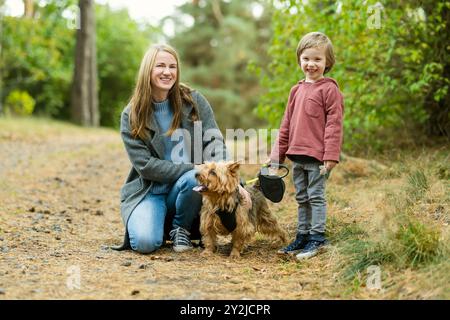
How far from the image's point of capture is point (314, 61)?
4.53 metres

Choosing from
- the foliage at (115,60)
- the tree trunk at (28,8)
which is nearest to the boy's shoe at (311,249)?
the tree trunk at (28,8)

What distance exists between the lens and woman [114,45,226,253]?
4.84 meters

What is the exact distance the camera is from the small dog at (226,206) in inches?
172

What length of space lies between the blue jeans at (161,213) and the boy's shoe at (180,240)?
0.05 meters

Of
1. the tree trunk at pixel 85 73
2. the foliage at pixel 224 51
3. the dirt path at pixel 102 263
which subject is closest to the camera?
the dirt path at pixel 102 263

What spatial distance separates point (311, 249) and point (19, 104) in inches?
604

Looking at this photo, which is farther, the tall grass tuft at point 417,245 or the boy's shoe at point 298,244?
the boy's shoe at point 298,244

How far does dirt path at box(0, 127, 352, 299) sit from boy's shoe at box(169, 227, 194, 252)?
Result: 0.31ft

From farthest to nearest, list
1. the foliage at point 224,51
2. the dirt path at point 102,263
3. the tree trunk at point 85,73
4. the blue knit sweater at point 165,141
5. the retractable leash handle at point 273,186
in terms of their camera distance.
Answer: the foliage at point 224,51, the tree trunk at point 85,73, the blue knit sweater at point 165,141, the retractable leash handle at point 273,186, the dirt path at point 102,263

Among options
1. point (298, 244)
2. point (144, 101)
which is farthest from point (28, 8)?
→ point (298, 244)

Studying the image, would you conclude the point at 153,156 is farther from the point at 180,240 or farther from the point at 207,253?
the point at 207,253

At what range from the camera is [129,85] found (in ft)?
72.6

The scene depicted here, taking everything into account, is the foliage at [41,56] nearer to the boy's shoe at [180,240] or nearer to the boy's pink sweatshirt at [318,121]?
the boy's shoe at [180,240]

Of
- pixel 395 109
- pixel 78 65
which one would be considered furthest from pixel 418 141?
pixel 78 65
